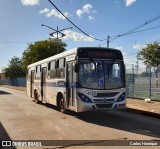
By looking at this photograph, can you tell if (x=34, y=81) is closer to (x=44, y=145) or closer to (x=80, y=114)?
(x=80, y=114)

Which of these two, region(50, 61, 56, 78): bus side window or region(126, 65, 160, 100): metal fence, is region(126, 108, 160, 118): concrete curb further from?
region(126, 65, 160, 100): metal fence

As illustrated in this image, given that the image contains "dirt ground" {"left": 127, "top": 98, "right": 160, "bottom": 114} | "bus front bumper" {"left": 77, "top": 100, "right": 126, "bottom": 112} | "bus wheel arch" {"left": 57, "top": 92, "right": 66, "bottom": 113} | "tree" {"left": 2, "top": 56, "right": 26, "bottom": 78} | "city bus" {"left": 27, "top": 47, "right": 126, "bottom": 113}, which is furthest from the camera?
"tree" {"left": 2, "top": 56, "right": 26, "bottom": 78}

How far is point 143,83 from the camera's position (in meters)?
24.9

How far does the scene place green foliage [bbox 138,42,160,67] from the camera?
59425 millimetres

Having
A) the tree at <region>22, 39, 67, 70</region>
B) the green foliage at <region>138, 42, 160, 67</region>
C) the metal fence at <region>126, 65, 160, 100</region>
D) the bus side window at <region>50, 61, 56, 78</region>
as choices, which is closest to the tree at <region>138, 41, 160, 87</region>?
the green foliage at <region>138, 42, 160, 67</region>

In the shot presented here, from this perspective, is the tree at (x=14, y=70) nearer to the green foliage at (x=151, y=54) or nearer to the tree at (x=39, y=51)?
the tree at (x=39, y=51)

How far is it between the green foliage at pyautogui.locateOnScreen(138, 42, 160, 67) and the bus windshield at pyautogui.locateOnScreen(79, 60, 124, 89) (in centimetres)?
4486

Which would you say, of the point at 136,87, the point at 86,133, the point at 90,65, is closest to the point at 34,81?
the point at 136,87

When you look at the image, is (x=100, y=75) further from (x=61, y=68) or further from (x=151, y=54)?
(x=151, y=54)

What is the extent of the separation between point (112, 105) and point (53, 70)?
550 centimetres

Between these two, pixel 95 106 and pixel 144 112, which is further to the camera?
pixel 144 112

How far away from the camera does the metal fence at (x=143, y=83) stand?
2373cm

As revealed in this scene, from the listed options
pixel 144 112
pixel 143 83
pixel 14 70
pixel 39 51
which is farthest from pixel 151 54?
pixel 14 70

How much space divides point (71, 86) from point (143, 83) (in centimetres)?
1042
